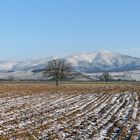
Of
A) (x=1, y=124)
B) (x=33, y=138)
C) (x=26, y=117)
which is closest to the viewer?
(x=33, y=138)

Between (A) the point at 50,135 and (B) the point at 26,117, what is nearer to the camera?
(A) the point at 50,135

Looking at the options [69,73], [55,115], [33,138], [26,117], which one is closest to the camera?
[33,138]

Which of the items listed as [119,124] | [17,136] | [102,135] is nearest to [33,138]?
[17,136]

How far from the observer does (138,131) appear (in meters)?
19.7

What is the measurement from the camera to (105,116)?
26.8 m

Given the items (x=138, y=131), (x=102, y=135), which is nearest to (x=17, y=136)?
(x=102, y=135)

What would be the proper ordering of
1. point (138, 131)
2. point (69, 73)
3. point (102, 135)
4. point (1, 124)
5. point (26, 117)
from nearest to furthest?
point (102, 135) → point (138, 131) → point (1, 124) → point (26, 117) → point (69, 73)

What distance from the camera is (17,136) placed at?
1762 centimetres

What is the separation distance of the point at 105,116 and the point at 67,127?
6.40 m

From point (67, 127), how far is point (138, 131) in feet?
11.3

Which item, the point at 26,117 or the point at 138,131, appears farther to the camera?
the point at 26,117

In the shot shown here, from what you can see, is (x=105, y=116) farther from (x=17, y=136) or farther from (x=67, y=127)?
(x=17, y=136)

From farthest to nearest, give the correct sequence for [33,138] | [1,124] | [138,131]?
[1,124] < [138,131] < [33,138]

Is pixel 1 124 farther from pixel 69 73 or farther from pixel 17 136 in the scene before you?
pixel 69 73
